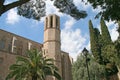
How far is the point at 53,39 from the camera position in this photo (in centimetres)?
5031

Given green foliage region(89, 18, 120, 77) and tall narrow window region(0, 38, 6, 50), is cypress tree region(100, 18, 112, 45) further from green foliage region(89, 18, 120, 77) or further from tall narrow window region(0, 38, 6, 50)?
tall narrow window region(0, 38, 6, 50)

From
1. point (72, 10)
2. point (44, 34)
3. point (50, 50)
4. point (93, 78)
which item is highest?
point (44, 34)

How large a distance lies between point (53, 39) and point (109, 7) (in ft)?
129

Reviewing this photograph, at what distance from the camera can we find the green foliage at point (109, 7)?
10.9 m

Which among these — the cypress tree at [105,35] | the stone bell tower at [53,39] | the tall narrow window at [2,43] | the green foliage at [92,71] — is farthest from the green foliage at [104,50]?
the tall narrow window at [2,43]

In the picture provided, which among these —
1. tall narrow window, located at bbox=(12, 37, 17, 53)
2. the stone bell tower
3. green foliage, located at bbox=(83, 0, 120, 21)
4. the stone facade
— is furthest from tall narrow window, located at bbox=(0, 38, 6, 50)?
green foliage, located at bbox=(83, 0, 120, 21)

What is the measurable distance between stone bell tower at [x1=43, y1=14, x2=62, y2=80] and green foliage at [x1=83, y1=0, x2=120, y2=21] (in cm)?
3715

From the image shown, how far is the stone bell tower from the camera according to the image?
161 ft

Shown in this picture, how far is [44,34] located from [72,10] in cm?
4247

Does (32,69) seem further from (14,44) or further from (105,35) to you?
(14,44)

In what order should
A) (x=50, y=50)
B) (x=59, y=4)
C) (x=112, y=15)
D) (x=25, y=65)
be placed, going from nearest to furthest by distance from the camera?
(x=59, y=4)
(x=112, y=15)
(x=25, y=65)
(x=50, y=50)

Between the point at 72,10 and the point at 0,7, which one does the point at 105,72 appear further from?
the point at 0,7

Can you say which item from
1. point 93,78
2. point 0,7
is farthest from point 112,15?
point 93,78

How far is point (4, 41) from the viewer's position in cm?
4991
